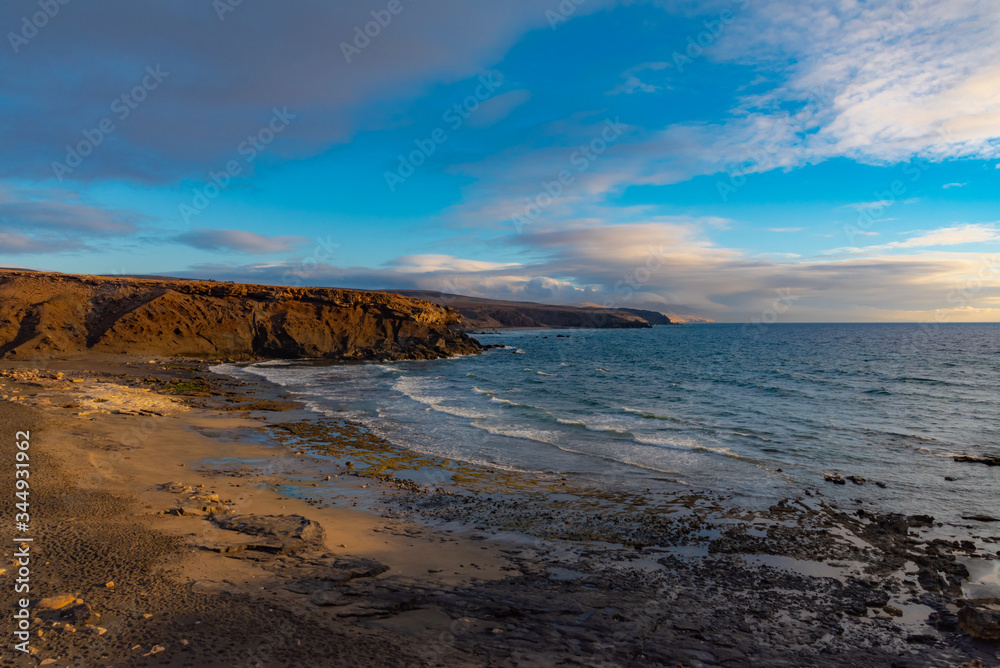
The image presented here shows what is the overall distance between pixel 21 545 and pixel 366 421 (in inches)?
566

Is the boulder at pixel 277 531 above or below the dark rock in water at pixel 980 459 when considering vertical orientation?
above

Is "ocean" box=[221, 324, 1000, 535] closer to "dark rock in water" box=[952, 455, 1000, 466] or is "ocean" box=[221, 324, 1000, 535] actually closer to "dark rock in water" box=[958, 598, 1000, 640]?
"dark rock in water" box=[952, 455, 1000, 466]

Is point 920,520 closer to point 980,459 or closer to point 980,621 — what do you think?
point 980,621

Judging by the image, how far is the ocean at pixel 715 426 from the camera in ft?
44.0

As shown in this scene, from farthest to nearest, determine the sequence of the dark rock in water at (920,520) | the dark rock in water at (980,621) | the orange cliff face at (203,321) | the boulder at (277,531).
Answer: the orange cliff face at (203,321)
the dark rock in water at (920,520)
the boulder at (277,531)
the dark rock in water at (980,621)

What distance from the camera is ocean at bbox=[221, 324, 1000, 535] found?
44.0 feet

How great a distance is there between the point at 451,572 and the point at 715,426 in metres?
16.6

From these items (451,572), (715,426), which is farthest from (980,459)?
(451,572)

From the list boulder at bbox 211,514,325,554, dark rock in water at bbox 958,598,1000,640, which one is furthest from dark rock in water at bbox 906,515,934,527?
boulder at bbox 211,514,325,554

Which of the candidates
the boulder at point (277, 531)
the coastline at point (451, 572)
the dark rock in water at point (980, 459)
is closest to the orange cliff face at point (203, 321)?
the coastline at point (451, 572)

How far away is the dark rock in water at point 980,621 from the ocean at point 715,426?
5.05 meters

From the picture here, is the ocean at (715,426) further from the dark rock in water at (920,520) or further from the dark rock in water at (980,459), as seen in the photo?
the dark rock in water at (920,520)

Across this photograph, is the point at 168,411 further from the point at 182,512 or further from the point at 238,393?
the point at 182,512

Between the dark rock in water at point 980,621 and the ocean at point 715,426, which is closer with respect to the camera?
the dark rock in water at point 980,621
